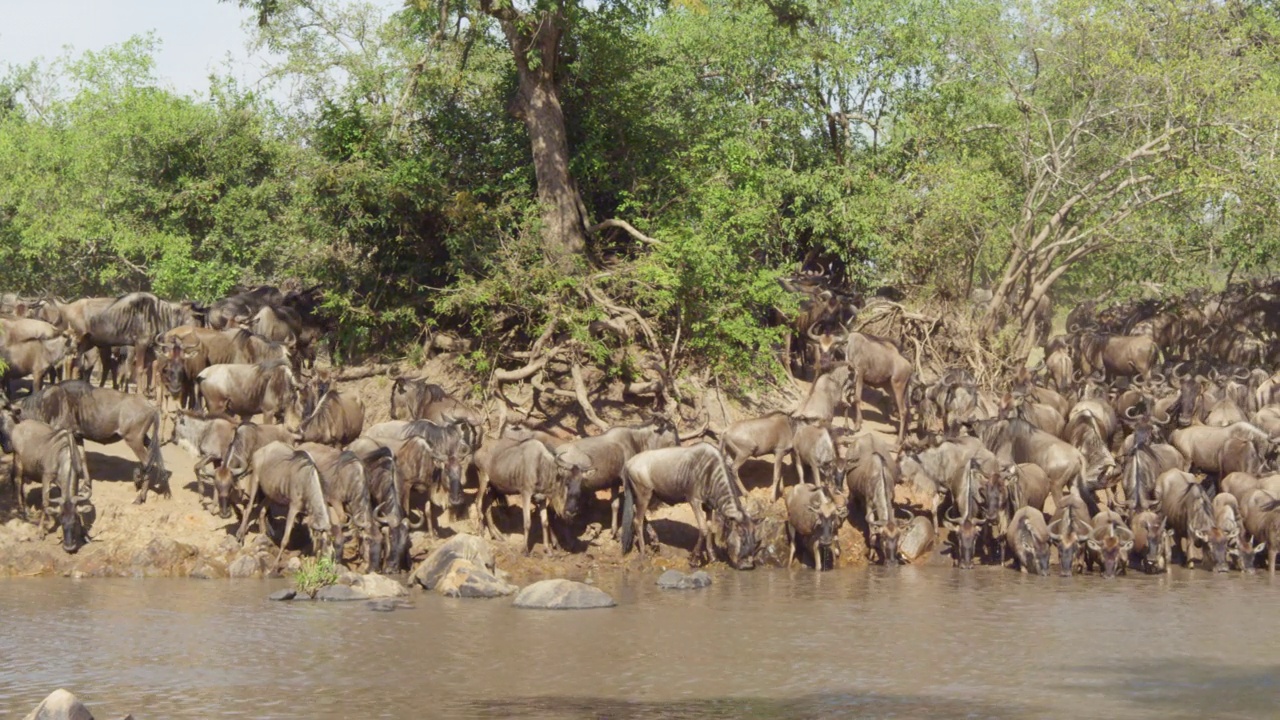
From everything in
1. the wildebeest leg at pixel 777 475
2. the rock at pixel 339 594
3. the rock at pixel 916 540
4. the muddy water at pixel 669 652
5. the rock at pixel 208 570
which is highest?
the wildebeest leg at pixel 777 475

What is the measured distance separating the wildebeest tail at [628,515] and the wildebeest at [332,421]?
16.9ft

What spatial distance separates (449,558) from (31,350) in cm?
1020

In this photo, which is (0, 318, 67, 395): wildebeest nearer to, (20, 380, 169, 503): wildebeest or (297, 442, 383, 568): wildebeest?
(20, 380, 169, 503): wildebeest

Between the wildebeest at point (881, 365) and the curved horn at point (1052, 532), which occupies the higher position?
the wildebeest at point (881, 365)

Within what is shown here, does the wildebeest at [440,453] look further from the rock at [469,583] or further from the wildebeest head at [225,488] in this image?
the rock at [469,583]

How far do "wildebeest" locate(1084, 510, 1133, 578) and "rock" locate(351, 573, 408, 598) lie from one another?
10513 mm

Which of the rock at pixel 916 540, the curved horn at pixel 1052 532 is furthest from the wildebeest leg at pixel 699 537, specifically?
the curved horn at pixel 1052 532

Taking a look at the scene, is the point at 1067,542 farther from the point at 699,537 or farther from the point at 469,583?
the point at 469,583

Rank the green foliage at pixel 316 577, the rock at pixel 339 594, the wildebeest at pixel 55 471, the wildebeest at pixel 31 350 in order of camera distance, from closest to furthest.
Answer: the rock at pixel 339 594
the green foliage at pixel 316 577
the wildebeest at pixel 55 471
the wildebeest at pixel 31 350

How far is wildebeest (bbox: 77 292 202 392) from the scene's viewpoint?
92.0ft

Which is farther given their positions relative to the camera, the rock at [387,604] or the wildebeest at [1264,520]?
the wildebeest at [1264,520]

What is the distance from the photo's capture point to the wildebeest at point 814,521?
2261 cm

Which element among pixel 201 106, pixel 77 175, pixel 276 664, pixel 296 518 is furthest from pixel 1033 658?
pixel 77 175

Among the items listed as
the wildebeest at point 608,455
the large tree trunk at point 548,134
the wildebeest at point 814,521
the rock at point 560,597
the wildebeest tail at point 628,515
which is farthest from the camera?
the large tree trunk at point 548,134
